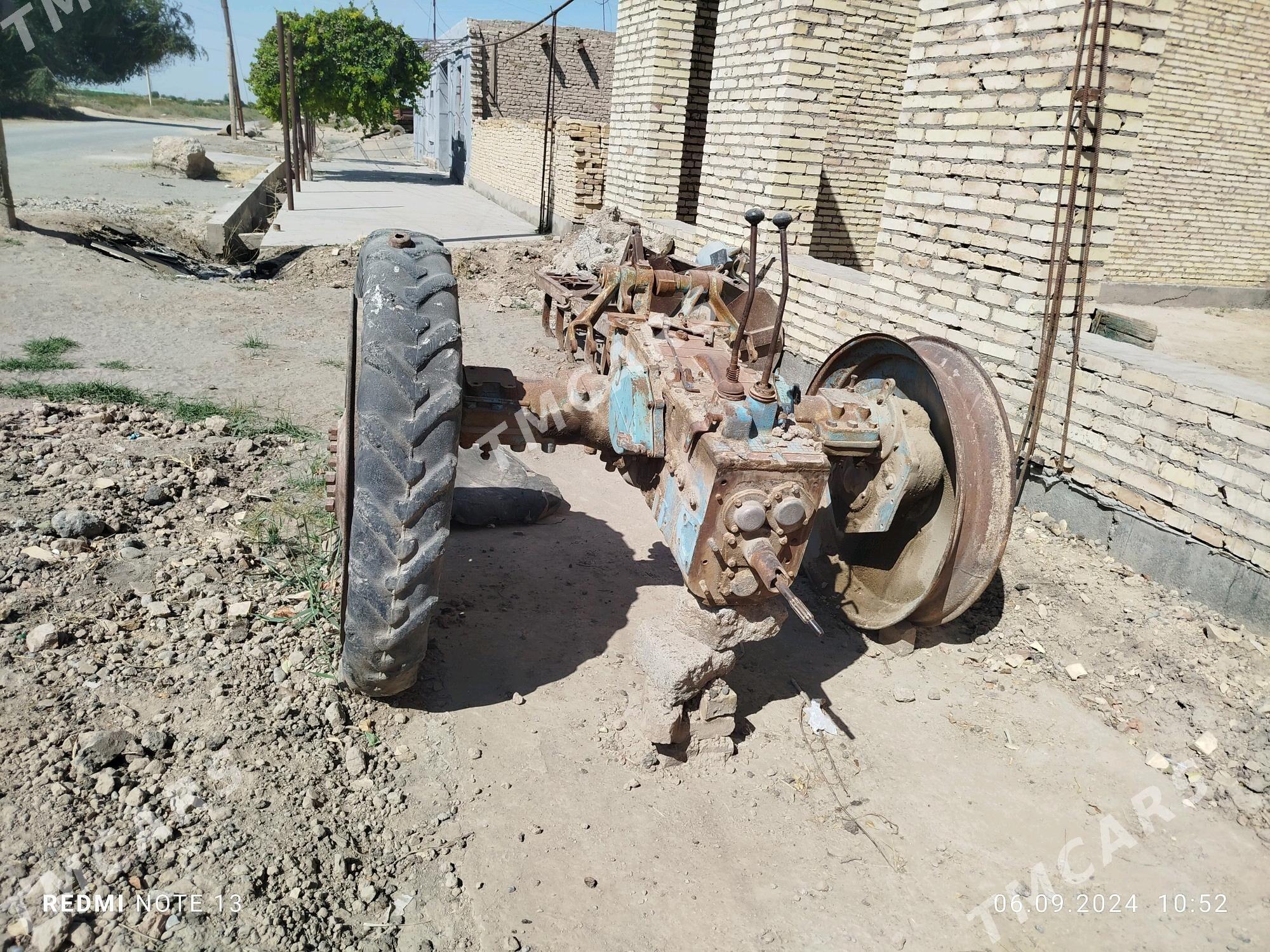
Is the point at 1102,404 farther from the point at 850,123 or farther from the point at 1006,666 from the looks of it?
the point at 850,123

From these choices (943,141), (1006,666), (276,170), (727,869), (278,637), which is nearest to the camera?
(727,869)

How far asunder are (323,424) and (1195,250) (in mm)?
13690

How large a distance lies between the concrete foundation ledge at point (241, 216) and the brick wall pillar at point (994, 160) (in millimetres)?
9492

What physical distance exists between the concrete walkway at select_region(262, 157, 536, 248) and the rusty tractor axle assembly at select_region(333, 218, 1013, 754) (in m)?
8.98

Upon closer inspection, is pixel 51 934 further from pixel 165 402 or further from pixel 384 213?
pixel 384 213

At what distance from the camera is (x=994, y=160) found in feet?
14.9

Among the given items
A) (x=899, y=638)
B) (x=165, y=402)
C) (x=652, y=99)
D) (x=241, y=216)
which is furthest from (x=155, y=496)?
(x=241, y=216)

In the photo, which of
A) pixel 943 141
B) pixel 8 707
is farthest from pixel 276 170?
pixel 8 707

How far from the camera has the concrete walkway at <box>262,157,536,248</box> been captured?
480 inches

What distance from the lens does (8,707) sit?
2.47m

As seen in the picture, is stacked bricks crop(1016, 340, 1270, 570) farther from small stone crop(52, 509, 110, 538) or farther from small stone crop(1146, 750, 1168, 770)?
small stone crop(52, 509, 110, 538)

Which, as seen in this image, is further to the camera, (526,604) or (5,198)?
(5,198)

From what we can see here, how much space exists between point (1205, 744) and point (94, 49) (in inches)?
1939

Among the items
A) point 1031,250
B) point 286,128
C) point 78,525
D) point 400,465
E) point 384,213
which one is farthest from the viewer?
point 384,213
